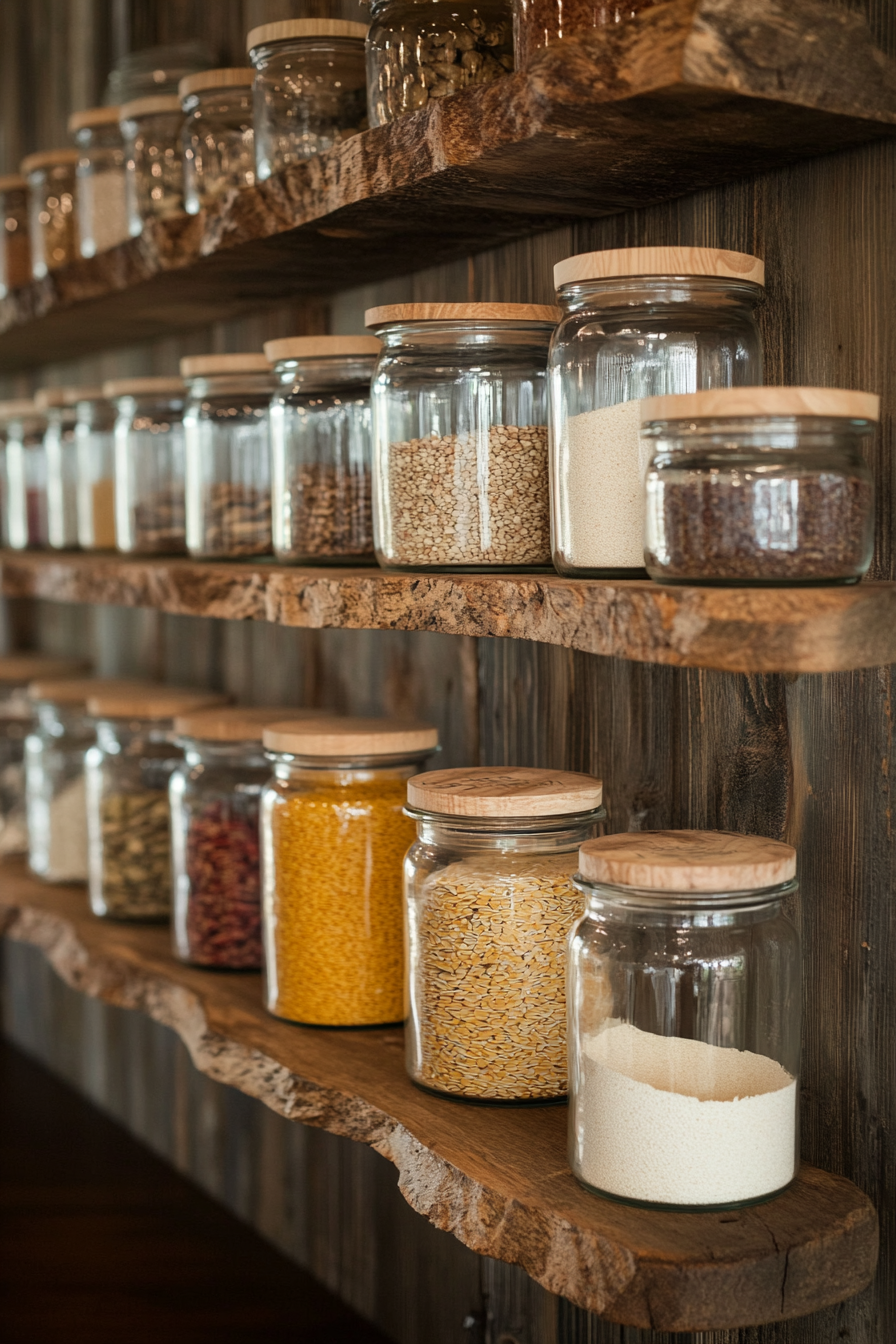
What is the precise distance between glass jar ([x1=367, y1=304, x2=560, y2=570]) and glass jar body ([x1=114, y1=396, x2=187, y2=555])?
550mm

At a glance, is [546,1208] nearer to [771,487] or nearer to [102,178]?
[771,487]

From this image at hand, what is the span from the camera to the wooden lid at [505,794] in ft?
3.29

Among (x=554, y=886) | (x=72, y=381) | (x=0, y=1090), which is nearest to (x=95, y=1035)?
(x=0, y=1090)

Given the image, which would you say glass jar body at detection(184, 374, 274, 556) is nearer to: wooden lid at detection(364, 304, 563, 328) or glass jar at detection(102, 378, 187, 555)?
glass jar at detection(102, 378, 187, 555)

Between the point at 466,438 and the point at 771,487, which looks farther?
the point at 466,438

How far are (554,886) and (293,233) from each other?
54 centimetres

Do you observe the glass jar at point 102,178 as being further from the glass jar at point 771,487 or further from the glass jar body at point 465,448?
the glass jar at point 771,487

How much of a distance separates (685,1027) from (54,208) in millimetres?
1321

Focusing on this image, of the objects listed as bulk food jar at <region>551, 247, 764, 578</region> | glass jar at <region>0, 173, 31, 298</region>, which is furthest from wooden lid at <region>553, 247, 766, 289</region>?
glass jar at <region>0, 173, 31, 298</region>

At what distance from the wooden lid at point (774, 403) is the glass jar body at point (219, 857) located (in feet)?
2.46

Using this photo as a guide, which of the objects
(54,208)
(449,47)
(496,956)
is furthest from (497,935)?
(54,208)

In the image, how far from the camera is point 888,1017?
916 millimetres

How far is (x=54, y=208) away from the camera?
Answer: 5.74ft

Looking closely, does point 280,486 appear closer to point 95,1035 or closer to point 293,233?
point 293,233
